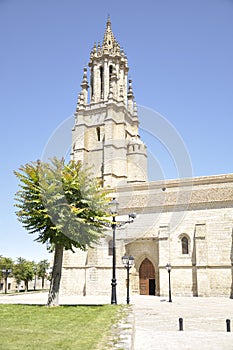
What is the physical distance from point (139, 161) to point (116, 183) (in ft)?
17.5

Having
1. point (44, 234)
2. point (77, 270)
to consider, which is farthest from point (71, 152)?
point (44, 234)

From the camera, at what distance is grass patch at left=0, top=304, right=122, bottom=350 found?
6.87 metres

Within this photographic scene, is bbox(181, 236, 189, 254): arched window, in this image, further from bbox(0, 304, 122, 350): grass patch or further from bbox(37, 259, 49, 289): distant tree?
bbox(37, 259, 49, 289): distant tree

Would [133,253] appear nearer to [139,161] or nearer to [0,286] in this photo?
[139,161]

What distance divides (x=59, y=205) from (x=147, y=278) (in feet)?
57.3

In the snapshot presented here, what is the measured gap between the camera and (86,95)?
4841 centimetres

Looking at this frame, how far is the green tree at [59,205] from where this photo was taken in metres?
15.3

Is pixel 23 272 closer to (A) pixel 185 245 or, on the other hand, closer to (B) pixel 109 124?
(B) pixel 109 124

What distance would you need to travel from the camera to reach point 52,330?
8.78 m

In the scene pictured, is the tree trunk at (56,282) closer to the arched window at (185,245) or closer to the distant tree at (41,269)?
the arched window at (185,245)

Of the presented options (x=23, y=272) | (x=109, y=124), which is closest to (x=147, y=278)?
(x=109, y=124)

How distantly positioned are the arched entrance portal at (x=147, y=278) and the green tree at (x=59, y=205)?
1487 centimetres

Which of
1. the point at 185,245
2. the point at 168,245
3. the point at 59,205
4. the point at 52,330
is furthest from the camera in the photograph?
→ the point at 185,245

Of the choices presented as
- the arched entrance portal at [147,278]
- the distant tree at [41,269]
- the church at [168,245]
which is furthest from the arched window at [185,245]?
the distant tree at [41,269]
